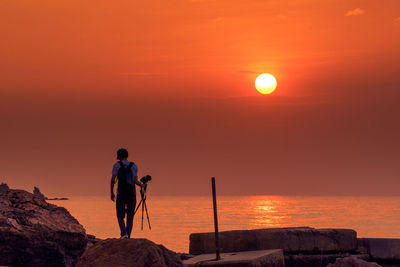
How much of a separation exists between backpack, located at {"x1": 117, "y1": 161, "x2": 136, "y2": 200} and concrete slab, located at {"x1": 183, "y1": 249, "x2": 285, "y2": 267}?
206cm

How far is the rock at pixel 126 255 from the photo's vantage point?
1259cm

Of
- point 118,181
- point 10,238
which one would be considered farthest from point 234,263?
point 10,238

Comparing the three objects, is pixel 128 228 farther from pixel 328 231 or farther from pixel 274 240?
pixel 328 231

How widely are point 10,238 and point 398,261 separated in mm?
8481

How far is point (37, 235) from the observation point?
1603 centimetres

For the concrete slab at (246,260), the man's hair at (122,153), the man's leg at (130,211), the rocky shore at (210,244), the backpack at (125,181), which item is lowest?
the concrete slab at (246,260)

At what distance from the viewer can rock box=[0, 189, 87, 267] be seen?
15.6 metres

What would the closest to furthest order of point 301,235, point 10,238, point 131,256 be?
point 131,256
point 10,238
point 301,235

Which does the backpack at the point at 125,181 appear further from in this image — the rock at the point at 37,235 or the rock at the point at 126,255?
the rock at the point at 126,255

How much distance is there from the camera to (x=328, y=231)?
1672 centimetres

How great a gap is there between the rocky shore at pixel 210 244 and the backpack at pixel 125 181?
1366 millimetres

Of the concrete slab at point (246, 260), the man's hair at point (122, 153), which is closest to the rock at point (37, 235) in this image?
the man's hair at point (122, 153)

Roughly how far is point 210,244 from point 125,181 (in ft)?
7.89

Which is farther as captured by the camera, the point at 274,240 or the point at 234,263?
the point at 274,240
